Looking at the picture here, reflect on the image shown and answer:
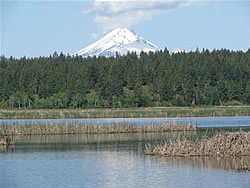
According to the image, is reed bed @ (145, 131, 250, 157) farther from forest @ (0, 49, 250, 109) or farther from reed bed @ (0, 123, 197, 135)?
forest @ (0, 49, 250, 109)

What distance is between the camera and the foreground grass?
4839 centimetres

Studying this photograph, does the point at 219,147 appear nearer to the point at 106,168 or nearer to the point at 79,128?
the point at 106,168

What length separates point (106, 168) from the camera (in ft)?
97.3

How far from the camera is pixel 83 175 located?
1077 inches

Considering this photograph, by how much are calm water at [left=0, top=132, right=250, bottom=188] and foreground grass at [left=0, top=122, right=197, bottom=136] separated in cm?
647

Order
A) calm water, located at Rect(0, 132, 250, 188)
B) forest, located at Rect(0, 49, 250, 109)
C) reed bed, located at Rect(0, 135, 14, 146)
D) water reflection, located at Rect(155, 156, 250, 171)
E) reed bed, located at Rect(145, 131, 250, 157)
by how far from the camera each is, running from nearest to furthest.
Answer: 1. calm water, located at Rect(0, 132, 250, 188)
2. water reflection, located at Rect(155, 156, 250, 171)
3. reed bed, located at Rect(145, 131, 250, 157)
4. reed bed, located at Rect(0, 135, 14, 146)
5. forest, located at Rect(0, 49, 250, 109)

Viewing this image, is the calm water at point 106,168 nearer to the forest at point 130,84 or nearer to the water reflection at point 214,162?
the water reflection at point 214,162

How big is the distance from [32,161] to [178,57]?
130317 mm

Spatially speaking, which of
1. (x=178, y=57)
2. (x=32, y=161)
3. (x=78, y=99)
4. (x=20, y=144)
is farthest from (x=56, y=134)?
(x=178, y=57)

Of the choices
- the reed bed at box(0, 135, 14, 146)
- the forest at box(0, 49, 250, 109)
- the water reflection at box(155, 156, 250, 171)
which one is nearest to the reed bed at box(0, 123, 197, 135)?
the reed bed at box(0, 135, 14, 146)

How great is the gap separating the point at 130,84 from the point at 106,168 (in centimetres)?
10729

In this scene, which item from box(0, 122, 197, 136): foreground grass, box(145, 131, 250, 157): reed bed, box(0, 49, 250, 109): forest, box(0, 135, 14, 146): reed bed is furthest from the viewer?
box(0, 49, 250, 109): forest

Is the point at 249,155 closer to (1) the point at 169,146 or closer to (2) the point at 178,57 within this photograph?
(1) the point at 169,146

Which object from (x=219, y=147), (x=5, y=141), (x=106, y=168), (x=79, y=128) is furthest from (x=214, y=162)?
(x=79, y=128)
